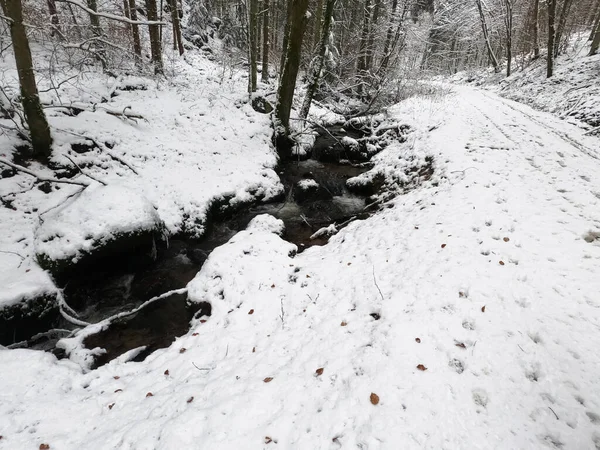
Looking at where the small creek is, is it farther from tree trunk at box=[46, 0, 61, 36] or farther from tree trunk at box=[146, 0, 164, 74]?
tree trunk at box=[146, 0, 164, 74]

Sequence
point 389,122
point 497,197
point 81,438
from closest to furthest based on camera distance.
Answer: point 81,438 → point 497,197 → point 389,122

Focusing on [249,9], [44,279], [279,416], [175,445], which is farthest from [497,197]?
[249,9]

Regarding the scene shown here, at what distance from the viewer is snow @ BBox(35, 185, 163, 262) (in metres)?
→ 5.80

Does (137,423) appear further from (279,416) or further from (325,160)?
(325,160)

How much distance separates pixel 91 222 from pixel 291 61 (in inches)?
320

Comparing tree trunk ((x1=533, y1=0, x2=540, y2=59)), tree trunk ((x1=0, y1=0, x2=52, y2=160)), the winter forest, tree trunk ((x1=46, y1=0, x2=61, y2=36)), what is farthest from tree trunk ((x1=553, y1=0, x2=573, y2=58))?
tree trunk ((x1=0, y1=0, x2=52, y2=160))

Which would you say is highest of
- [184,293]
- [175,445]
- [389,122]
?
[389,122]

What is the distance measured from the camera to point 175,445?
9.30ft

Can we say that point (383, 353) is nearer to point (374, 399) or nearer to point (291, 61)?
point (374, 399)

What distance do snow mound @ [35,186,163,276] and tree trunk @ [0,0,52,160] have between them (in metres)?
1.87

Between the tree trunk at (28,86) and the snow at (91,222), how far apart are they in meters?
1.89

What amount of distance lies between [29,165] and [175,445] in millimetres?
7546

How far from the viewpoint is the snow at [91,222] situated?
19.0 feet

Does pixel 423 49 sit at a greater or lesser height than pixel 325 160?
greater
